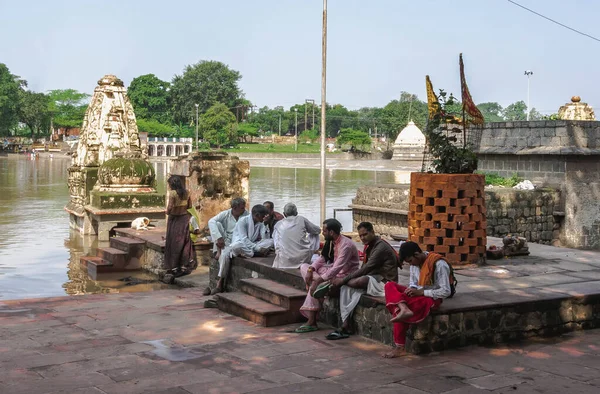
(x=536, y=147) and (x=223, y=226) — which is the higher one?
(x=536, y=147)

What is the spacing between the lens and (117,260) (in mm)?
10961

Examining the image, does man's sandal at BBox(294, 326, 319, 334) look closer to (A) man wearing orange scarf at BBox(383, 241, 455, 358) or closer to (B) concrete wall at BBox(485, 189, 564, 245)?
(A) man wearing orange scarf at BBox(383, 241, 455, 358)

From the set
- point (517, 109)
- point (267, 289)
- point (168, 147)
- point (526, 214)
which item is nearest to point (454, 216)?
point (267, 289)

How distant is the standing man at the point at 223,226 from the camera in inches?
342

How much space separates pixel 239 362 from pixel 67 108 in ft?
320

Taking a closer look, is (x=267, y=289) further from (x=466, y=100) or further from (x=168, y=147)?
(x=168, y=147)

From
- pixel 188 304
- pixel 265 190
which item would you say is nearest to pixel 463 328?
pixel 188 304

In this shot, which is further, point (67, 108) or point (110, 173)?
point (67, 108)

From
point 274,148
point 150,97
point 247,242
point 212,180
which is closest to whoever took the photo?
point 247,242

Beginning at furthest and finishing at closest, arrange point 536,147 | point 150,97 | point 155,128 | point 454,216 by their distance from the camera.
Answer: point 150,97 → point 155,128 → point 536,147 → point 454,216

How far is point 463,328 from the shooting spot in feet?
19.2

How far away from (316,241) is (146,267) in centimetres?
422

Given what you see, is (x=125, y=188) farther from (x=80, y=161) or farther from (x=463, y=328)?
(x=463, y=328)

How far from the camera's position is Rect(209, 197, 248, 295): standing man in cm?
868
